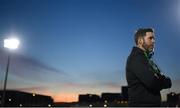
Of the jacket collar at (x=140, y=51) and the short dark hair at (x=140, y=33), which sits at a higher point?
the short dark hair at (x=140, y=33)

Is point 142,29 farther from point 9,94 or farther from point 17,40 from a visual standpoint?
point 9,94

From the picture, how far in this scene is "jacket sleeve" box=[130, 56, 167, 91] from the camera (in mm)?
4773

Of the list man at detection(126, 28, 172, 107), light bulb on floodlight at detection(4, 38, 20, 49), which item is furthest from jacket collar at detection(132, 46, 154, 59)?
light bulb on floodlight at detection(4, 38, 20, 49)

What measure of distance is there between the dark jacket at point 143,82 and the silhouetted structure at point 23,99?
408ft

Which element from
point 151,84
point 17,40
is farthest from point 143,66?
point 17,40

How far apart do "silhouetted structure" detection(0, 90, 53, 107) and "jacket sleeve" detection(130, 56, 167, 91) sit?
124 m

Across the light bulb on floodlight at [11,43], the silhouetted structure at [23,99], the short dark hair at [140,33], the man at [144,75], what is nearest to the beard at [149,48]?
the man at [144,75]

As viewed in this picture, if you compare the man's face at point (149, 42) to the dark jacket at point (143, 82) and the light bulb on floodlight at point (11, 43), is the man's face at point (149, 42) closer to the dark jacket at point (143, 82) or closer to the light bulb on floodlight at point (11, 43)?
the dark jacket at point (143, 82)

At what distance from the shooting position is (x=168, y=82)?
5035 mm

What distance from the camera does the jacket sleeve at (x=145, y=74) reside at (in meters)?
4.77

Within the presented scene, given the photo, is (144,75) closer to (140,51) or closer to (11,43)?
(140,51)

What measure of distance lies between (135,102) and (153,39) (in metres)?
1.02

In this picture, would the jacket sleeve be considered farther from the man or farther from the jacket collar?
the jacket collar

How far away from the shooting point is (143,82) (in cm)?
482
